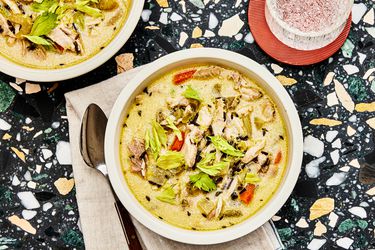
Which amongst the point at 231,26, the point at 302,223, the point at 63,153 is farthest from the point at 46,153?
the point at 302,223

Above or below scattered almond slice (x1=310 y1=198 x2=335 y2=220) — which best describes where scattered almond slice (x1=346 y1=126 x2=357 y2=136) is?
above

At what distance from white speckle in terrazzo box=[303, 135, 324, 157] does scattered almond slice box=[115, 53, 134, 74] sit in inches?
20.6

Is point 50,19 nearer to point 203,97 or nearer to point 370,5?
point 203,97

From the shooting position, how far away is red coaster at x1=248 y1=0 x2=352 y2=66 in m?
1.93

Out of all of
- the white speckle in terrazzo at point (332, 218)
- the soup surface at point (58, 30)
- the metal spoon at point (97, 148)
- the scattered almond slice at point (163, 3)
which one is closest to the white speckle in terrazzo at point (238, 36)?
the scattered almond slice at point (163, 3)

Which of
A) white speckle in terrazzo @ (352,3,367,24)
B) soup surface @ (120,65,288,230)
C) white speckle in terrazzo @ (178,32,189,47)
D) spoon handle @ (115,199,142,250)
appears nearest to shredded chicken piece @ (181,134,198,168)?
soup surface @ (120,65,288,230)

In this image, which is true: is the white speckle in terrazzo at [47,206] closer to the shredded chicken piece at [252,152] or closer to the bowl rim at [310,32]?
the shredded chicken piece at [252,152]

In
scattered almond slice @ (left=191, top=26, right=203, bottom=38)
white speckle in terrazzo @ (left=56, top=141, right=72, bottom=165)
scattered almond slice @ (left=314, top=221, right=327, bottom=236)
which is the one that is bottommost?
scattered almond slice @ (left=314, top=221, right=327, bottom=236)

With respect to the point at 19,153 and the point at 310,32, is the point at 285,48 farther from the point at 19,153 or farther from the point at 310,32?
the point at 19,153

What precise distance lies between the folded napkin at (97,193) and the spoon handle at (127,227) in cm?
4

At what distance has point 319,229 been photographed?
195 centimetres

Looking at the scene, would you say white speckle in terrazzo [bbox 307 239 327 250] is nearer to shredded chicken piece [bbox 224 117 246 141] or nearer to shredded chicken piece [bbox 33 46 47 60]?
shredded chicken piece [bbox 224 117 246 141]

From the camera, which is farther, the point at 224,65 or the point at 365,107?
the point at 365,107

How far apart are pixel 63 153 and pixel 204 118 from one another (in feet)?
1.43
